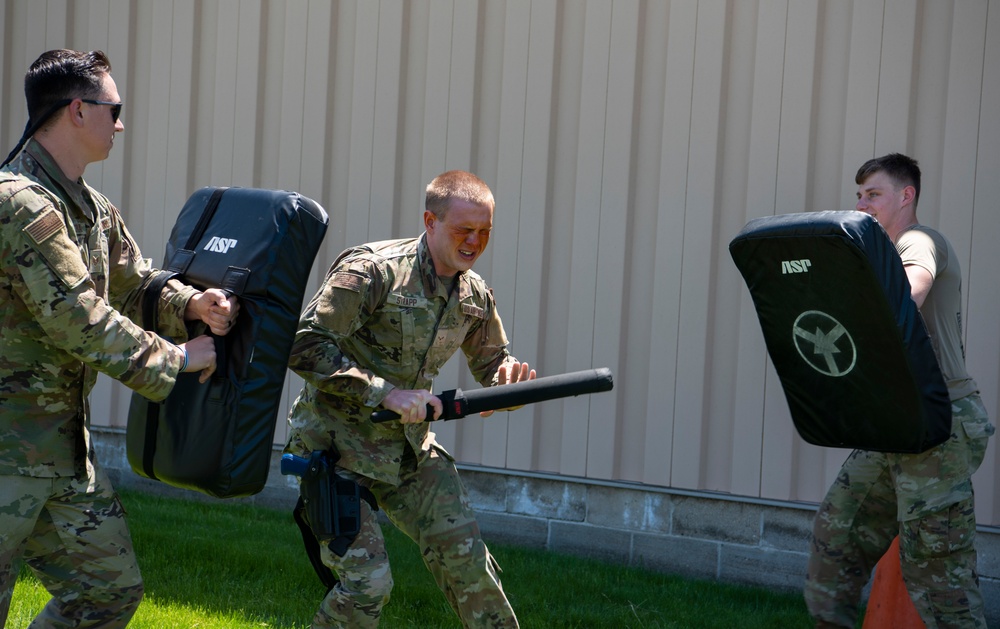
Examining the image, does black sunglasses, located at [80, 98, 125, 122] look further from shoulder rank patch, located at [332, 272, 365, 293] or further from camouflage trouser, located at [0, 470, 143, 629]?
camouflage trouser, located at [0, 470, 143, 629]

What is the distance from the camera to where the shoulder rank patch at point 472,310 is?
4.45 meters

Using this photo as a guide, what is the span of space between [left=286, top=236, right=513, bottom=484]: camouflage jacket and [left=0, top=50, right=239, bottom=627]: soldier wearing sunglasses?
0.47 m

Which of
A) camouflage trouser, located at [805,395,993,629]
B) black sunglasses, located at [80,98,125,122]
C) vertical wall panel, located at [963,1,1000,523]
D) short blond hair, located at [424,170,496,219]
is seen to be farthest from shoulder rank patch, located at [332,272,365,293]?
vertical wall panel, located at [963,1,1000,523]

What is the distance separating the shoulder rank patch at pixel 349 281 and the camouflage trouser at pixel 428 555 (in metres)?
0.72

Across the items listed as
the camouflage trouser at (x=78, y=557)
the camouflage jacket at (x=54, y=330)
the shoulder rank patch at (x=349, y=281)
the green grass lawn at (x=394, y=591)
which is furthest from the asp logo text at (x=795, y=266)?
the camouflage trouser at (x=78, y=557)

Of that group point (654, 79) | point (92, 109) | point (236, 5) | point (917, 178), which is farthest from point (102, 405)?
point (917, 178)

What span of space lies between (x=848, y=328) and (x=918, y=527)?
3.13 feet

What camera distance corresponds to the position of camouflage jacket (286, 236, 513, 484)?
4.03 metres

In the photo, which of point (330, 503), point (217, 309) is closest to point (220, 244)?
point (217, 309)

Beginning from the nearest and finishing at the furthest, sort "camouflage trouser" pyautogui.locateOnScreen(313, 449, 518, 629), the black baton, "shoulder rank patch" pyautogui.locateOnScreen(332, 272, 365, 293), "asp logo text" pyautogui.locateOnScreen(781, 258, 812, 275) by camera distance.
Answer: "camouflage trouser" pyautogui.locateOnScreen(313, 449, 518, 629)
the black baton
"shoulder rank patch" pyautogui.locateOnScreen(332, 272, 365, 293)
"asp logo text" pyautogui.locateOnScreen(781, 258, 812, 275)

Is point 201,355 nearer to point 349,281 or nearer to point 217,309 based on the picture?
point 217,309

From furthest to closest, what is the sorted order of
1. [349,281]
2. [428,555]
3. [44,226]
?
[428,555] → [349,281] → [44,226]

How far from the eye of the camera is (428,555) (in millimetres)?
4191

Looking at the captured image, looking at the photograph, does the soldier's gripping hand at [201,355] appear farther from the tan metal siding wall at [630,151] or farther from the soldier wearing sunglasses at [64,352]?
the tan metal siding wall at [630,151]
